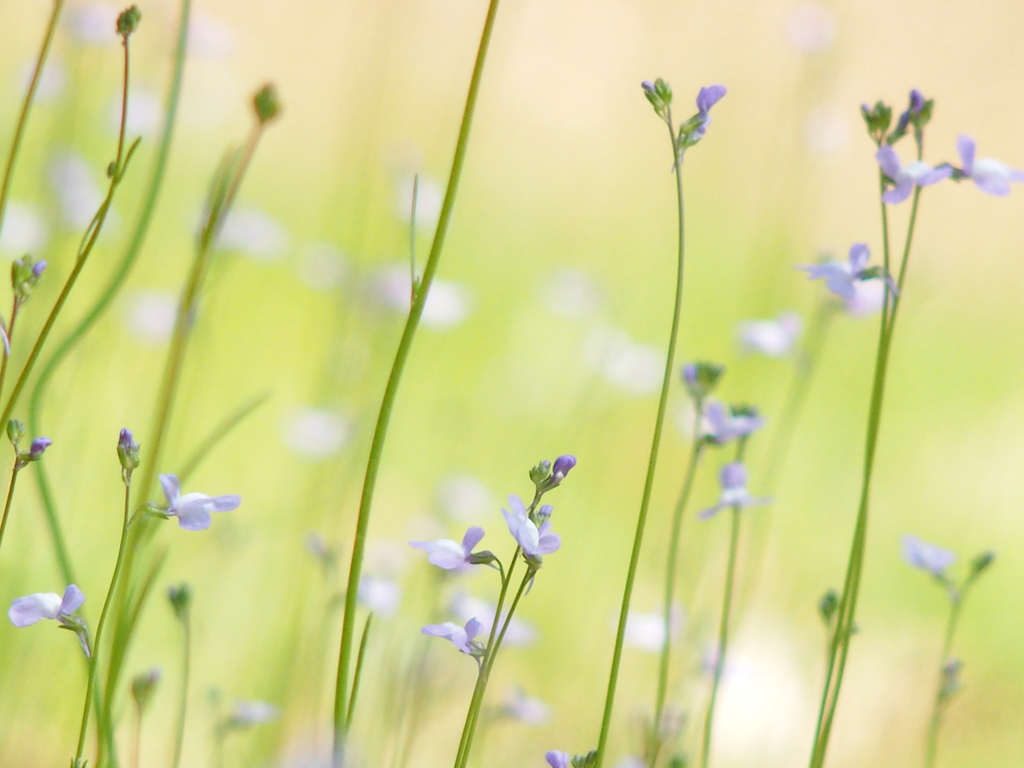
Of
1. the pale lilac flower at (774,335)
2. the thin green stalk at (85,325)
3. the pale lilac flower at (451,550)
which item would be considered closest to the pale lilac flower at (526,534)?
the pale lilac flower at (451,550)

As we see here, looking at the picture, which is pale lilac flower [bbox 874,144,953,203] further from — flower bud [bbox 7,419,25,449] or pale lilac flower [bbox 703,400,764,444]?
flower bud [bbox 7,419,25,449]

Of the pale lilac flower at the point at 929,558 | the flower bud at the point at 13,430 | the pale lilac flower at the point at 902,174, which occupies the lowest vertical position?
the flower bud at the point at 13,430

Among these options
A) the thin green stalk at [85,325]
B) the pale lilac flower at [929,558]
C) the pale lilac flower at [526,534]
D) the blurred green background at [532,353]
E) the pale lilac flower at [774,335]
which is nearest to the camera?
the pale lilac flower at [526,534]

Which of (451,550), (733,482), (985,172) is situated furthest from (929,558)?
(451,550)

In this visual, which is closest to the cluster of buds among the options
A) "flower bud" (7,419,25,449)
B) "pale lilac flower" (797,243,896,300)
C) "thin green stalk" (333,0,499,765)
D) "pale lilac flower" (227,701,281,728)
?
"flower bud" (7,419,25,449)

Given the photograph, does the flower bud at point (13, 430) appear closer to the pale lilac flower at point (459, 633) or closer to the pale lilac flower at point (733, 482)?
the pale lilac flower at point (459, 633)

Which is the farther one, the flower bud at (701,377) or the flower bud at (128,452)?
the flower bud at (701,377)

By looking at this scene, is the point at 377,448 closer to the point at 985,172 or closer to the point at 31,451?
the point at 31,451
